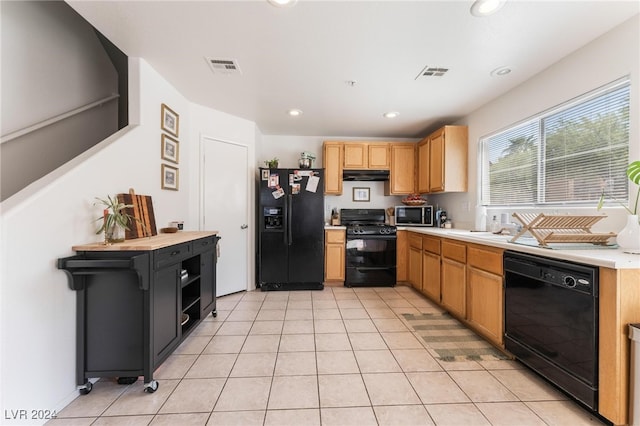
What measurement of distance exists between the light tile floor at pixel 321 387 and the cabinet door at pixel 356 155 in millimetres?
2521

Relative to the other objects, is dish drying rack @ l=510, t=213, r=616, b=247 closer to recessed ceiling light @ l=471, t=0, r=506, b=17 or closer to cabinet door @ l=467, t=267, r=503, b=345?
cabinet door @ l=467, t=267, r=503, b=345

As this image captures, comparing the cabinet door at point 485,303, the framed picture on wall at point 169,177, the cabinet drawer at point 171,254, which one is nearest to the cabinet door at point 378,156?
the cabinet door at point 485,303

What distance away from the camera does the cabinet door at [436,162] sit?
3.60 m

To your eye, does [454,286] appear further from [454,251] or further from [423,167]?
[423,167]

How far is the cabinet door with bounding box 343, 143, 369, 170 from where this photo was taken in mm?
4254

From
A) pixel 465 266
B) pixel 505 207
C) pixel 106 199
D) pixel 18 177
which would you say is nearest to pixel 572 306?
pixel 465 266

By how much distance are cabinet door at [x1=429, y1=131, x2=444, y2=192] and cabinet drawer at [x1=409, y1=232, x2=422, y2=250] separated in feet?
2.32

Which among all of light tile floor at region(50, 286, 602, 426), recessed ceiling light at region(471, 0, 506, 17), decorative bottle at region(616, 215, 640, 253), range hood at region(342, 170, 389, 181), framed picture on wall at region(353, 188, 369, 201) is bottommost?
light tile floor at region(50, 286, 602, 426)

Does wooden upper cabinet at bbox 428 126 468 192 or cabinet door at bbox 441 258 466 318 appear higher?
wooden upper cabinet at bbox 428 126 468 192

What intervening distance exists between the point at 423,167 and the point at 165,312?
149 inches

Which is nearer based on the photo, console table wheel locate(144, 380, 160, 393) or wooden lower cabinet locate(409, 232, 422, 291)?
console table wheel locate(144, 380, 160, 393)

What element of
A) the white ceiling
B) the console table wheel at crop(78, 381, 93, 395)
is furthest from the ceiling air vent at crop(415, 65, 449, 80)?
the console table wheel at crop(78, 381, 93, 395)

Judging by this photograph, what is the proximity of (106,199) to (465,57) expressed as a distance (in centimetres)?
299

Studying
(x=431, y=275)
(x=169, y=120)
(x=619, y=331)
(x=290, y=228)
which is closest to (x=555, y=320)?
(x=619, y=331)
